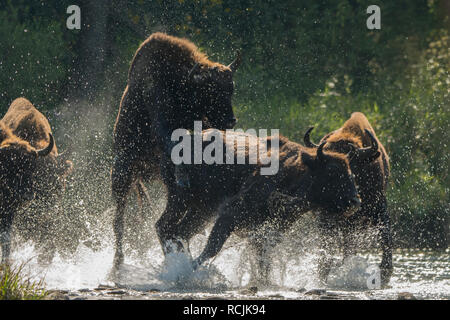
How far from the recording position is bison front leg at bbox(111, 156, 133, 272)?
898cm

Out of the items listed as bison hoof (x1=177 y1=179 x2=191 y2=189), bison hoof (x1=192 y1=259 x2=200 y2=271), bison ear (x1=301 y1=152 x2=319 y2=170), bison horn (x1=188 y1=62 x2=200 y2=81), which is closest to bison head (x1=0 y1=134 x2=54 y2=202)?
bison hoof (x1=177 y1=179 x2=191 y2=189)

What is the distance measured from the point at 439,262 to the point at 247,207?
3.17m

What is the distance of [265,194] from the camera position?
7621mm

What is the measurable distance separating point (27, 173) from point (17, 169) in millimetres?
136

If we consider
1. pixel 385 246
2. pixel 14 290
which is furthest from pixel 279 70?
pixel 14 290

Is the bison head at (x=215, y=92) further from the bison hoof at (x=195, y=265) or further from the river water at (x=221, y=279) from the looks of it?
the bison hoof at (x=195, y=265)

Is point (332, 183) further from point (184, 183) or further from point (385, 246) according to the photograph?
point (184, 183)

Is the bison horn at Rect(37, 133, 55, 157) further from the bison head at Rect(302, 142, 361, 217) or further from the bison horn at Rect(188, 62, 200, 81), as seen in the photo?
the bison head at Rect(302, 142, 361, 217)

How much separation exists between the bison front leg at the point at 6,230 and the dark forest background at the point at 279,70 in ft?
12.4

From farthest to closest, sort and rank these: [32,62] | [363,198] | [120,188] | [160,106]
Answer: [32,62], [120,188], [160,106], [363,198]

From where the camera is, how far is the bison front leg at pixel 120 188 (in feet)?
29.5

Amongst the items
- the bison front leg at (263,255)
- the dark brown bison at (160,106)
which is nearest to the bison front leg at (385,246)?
the bison front leg at (263,255)

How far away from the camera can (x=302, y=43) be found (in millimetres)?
16719
